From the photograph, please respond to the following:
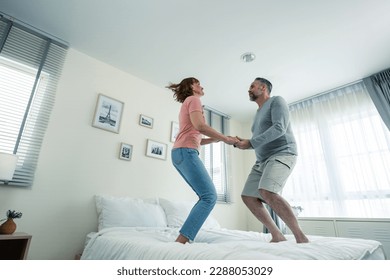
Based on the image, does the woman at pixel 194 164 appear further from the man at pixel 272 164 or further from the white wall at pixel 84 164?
the white wall at pixel 84 164

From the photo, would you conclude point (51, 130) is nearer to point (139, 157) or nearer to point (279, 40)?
point (139, 157)

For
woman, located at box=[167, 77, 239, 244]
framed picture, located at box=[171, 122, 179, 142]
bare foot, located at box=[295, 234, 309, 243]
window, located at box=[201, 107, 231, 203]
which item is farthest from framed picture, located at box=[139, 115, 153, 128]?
bare foot, located at box=[295, 234, 309, 243]

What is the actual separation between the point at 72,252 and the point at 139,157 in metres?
1.23

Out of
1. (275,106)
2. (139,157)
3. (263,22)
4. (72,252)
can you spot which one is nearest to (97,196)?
(72,252)

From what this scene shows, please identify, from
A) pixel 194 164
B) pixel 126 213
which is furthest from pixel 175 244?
pixel 126 213

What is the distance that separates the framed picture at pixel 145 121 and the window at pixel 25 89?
105cm

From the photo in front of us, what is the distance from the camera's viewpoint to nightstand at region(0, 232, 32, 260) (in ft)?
5.33

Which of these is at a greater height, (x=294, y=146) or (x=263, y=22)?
(x=263, y=22)

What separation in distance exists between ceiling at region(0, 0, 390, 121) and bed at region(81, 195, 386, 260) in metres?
1.77

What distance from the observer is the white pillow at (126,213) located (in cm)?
212

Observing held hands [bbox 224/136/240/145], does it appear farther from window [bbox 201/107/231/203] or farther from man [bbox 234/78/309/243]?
window [bbox 201/107/231/203]

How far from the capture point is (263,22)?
2.29 meters

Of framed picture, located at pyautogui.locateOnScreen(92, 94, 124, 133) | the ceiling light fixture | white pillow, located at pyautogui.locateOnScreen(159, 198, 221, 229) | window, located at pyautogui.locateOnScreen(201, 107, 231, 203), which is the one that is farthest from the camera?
window, located at pyautogui.locateOnScreen(201, 107, 231, 203)

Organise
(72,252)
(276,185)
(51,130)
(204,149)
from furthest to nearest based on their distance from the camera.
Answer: (204,149)
(51,130)
(72,252)
(276,185)
